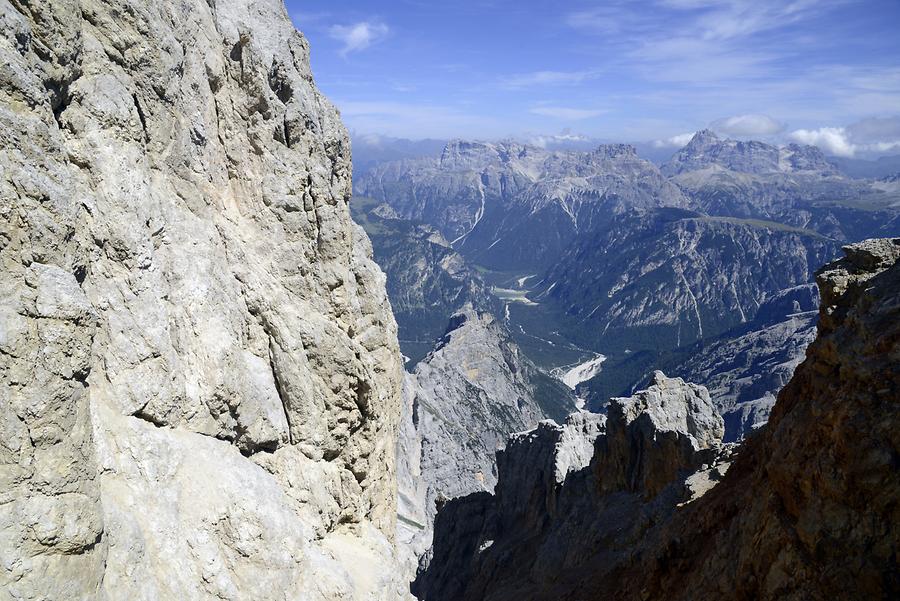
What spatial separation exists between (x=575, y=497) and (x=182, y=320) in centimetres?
4756

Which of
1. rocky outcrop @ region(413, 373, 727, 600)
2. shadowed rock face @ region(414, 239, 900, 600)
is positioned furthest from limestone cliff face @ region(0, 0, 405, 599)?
rocky outcrop @ region(413, 373, 727, 600)

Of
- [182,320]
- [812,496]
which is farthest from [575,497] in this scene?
[182,320]

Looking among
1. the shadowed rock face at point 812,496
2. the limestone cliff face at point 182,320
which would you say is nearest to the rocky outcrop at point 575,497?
the shadowed rock face at point 812,496

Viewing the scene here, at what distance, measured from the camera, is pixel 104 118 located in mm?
21188

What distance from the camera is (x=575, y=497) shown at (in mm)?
60312

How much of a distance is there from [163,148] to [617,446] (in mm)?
45408

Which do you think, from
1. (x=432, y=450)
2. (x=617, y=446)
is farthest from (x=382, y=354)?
(x=432, y=450)

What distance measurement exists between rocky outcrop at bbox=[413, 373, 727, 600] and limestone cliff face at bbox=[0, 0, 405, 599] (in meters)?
17.3

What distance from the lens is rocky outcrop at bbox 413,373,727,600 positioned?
44.2 metres

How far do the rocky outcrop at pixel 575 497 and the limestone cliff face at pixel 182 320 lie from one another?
1729 cm

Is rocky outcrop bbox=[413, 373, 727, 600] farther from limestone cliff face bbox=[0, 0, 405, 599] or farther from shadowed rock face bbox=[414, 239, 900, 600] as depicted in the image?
limestone cliff face bbox=[0, 0, 405, 599]

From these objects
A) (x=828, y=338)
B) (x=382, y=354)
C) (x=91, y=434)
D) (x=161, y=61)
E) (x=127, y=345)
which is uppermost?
(x=161, y=61)

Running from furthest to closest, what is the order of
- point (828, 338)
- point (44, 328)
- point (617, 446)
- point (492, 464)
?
point (492, 464)
point (617, 446)
point (828, 338)
point (44, 328)

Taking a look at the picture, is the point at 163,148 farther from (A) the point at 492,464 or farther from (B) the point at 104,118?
(A) the point at 492,464
